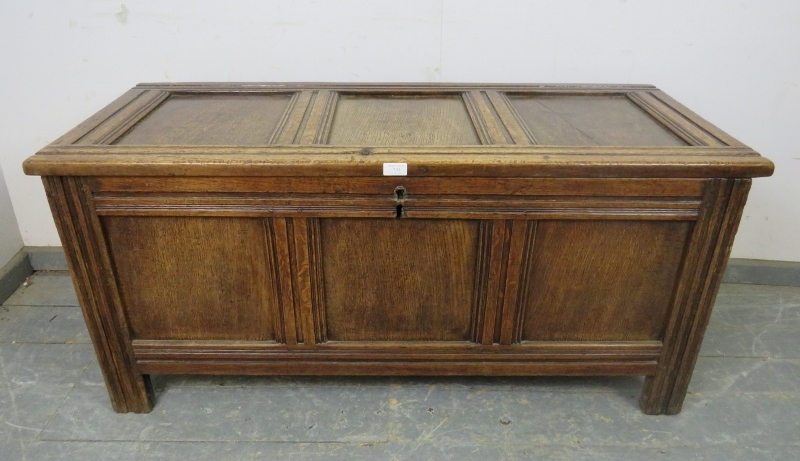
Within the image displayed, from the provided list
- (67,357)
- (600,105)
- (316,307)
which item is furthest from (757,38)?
(67,357)

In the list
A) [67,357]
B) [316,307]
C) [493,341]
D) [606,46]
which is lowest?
[67,357]

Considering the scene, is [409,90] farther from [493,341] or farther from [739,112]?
[739,112]

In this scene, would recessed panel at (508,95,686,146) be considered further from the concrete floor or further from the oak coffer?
the concrete floor

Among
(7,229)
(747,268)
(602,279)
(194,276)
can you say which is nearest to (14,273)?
(7,229)

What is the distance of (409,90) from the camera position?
193cm

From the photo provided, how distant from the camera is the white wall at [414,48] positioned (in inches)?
79.3

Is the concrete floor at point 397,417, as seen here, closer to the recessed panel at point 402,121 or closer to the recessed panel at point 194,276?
the recessed panel at point 194,276

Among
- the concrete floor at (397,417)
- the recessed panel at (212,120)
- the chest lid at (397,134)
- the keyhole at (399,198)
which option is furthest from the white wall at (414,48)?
the concrete floor at (397,417)

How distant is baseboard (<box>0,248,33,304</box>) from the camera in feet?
7.55

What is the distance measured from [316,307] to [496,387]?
0.67 meters

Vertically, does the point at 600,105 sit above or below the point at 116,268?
above

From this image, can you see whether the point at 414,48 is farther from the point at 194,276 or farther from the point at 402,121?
the point at 194,276

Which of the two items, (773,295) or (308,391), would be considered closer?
(308,391)

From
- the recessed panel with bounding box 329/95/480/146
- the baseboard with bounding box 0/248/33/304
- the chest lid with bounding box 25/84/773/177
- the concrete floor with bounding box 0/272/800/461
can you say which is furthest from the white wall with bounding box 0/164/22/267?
the recessed panel with bounding box 329/95/480/146
